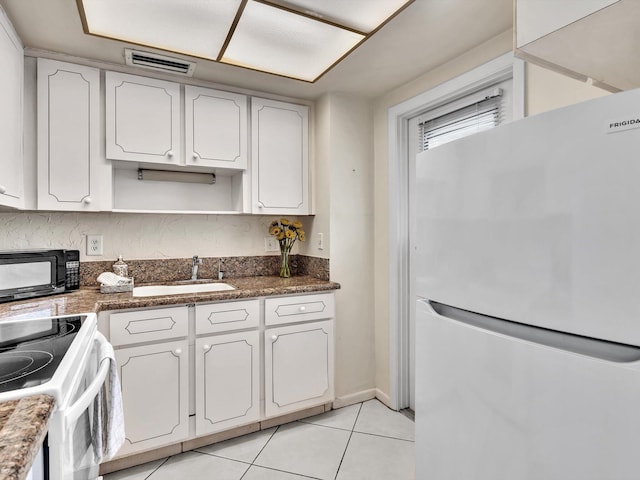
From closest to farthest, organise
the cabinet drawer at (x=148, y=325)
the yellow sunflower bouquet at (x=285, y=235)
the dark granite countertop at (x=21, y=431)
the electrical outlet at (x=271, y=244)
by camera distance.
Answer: the dark granite countertop at (x=21, y=431)
the cabinet drawer at (x=148, y=325)
the yellow sunflower bouquet at (x=285, y=235)
the electrical outlet at (x=271, y=244)

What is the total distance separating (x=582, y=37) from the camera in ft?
2.93

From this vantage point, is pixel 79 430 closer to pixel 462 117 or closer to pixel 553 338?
pixel 553 338

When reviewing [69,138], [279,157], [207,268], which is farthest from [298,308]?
[69,138]

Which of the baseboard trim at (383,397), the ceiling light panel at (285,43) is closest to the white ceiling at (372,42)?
the ceiling light panel at (285,43)

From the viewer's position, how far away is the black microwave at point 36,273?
1.65 m

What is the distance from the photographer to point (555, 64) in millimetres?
1029

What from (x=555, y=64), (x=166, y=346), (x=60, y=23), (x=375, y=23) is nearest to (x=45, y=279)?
(x=166, y=346)

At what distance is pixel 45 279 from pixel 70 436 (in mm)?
1324

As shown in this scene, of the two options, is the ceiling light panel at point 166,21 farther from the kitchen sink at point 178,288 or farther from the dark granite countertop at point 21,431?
the dark granite countertop at point 21,431

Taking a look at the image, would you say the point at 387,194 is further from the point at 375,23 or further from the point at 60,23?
the point at 60,23

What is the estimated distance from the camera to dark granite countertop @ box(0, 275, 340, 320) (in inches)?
60.4

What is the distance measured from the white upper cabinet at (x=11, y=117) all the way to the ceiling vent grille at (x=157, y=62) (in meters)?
0.47

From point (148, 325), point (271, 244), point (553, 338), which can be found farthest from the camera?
point (271, 244)

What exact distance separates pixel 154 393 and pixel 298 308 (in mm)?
905
